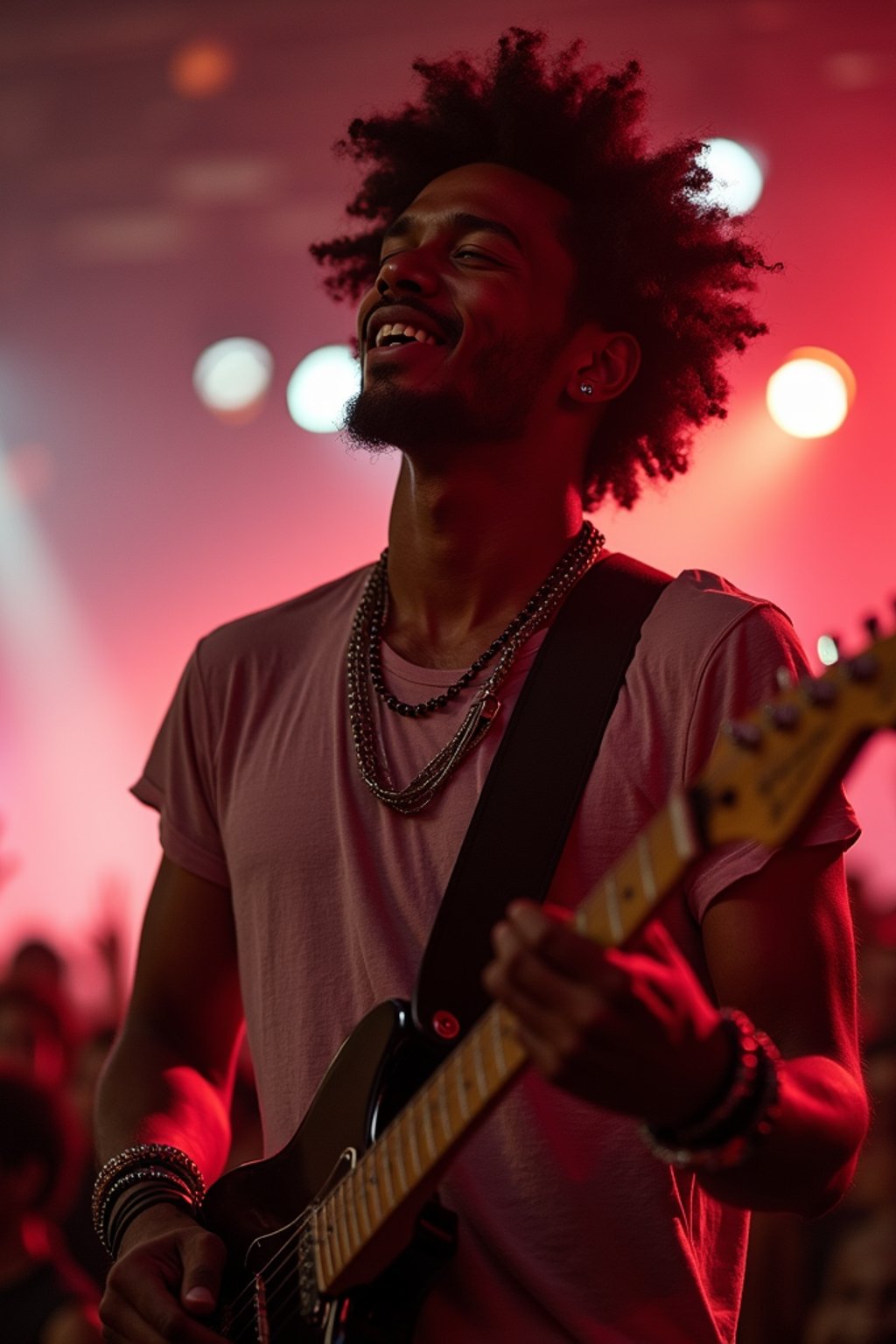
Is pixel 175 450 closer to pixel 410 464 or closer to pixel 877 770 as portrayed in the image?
pixel 877 770

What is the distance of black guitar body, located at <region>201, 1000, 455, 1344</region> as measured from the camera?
1.56 m

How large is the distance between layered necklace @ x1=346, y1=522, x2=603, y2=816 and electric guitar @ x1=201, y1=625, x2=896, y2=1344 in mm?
408

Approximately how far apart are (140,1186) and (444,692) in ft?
2.60

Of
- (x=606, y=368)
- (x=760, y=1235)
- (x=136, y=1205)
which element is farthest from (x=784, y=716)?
(x=760, y=1235)

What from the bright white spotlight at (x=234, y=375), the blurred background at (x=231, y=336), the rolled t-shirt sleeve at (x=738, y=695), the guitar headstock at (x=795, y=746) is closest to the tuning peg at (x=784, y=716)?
the guitar headstock at (x=795, y=746)

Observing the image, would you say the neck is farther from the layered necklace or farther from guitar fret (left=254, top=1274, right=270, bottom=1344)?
guitar fret (left=254, top=1274, right=270, bottom=1344)

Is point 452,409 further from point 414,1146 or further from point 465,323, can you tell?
point 414,1146

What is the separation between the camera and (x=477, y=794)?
77.6 inches

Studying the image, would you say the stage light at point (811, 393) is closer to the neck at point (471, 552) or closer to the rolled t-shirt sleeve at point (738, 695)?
the neck at point (471, 552)

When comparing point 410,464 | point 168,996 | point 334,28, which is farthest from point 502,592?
point 334,28

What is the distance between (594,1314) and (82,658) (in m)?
4.48

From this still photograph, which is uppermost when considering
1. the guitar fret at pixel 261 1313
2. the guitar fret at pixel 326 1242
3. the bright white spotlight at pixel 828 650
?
the bright white spotlight at pixel 828 650

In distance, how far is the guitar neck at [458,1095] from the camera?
1205 millimetres

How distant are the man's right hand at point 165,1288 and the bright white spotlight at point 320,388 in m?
3.91
